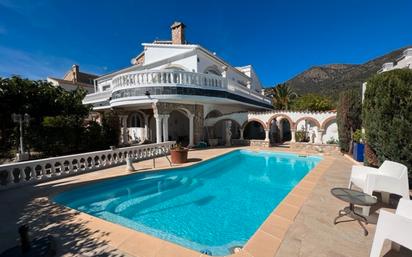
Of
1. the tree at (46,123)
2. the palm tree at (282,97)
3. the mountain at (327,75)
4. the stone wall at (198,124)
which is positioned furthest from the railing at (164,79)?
the mountain at (327,75)

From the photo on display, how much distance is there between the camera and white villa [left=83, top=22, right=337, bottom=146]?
44.4 ft

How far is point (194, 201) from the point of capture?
269 inches

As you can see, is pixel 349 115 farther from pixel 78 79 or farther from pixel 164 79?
pixel 78 79

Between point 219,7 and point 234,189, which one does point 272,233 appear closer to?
point 234,189

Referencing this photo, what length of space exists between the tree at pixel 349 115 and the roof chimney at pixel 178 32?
15751 mm

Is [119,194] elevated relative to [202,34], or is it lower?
lower

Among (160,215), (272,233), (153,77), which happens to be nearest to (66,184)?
(160,215)

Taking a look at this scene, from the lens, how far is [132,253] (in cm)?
326

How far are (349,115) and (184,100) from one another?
11.1m

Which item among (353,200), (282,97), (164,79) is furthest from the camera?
(282,97)

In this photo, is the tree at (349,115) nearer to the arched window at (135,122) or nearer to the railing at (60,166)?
the railing at (60,166)

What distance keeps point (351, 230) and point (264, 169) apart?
24.9 feet

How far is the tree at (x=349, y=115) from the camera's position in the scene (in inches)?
482

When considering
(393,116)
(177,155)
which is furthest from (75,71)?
(393,116)
